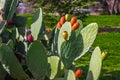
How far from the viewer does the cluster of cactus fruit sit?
5.29ft

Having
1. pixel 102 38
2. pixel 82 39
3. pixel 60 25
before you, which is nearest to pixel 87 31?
pixel 82 39

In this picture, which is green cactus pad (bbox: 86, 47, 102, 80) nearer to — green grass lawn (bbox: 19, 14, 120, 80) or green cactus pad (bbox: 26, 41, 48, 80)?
green cactus pad (bbox: 26, 41, 48, 80)

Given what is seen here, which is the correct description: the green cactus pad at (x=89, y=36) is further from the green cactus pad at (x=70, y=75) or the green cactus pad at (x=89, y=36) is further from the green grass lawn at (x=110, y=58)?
the green grass lawn at (x=110, y=58)

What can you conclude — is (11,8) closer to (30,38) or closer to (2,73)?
(30,38)

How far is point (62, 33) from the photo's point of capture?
1.77 meters

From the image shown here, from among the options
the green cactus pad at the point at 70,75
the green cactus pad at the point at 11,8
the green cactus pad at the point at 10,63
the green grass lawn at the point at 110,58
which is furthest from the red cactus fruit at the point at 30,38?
the green grass lawn at the point at 110,58

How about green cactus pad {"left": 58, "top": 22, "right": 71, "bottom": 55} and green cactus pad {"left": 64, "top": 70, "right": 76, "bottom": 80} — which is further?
green cactus pad {"left": 58, "top": 22, "right": 71, "bottom": 55}

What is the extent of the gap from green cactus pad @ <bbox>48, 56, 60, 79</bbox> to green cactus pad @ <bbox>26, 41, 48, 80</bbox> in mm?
50

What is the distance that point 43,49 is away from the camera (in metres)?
1.60

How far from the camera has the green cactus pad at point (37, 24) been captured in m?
1.85

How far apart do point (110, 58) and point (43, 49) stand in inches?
470

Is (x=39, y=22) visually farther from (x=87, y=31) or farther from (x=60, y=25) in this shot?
(x=87, y=31)

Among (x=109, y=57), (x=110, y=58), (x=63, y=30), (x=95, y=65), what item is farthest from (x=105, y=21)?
(x=95, y=65)

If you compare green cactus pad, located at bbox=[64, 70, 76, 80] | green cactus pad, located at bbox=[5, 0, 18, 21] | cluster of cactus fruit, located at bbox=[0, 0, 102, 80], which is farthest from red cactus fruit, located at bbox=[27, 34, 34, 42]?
green cactus pad, located at bbox=[64, 70, 76, 80]
